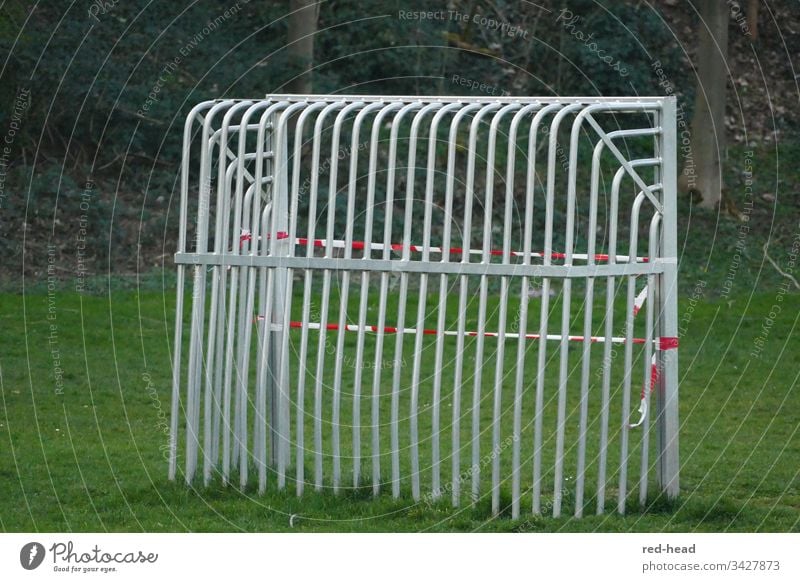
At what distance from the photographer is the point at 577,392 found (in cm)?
1317

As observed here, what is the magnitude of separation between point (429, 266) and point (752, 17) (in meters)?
18.0

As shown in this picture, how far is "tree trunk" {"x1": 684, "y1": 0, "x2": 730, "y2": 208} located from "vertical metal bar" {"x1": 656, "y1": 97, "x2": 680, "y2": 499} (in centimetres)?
1127

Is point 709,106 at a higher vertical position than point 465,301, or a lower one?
higher

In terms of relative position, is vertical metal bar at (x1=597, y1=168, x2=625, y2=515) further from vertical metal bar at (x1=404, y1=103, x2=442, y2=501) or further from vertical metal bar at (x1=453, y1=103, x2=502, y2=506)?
vertical metal bar at (x1=404, y1=103, x2=442, y2=501)

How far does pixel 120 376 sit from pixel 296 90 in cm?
719

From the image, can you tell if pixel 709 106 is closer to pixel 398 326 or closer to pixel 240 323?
pixel 240 323

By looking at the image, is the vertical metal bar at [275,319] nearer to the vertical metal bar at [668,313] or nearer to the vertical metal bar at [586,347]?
the vertical metal bar at [586,347]

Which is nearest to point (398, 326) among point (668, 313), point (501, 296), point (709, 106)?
point (501, 296)

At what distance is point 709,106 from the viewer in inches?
746

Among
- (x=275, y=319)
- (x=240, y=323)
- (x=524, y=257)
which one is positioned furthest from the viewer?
(x=275, y=319)

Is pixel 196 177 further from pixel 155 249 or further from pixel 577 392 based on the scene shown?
pixel 577 392

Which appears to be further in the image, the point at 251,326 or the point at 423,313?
the point at 251,326

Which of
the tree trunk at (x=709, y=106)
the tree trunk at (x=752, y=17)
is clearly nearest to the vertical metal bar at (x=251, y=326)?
the tree trunk at (x=709, y=106)

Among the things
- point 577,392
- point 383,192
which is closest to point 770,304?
point 577,392
